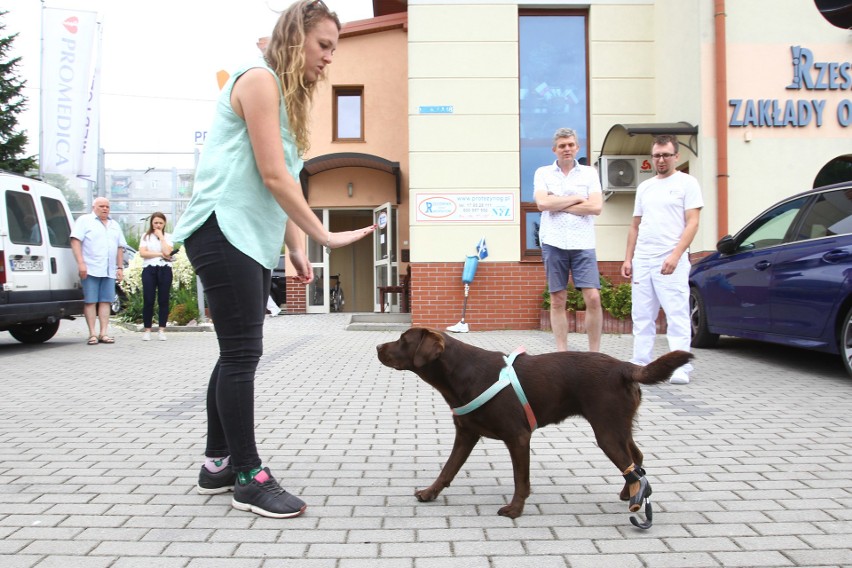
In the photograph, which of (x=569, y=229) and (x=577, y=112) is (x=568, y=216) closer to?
(x=569, y=229)

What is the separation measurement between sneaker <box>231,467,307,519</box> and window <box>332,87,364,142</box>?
13828mm

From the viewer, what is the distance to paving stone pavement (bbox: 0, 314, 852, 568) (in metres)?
2.50

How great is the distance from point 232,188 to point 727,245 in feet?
18.9

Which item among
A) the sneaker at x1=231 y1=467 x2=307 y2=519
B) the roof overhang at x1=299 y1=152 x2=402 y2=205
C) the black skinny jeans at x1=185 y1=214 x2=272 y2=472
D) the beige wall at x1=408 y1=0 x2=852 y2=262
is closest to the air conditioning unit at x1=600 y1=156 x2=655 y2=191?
the beige wall at x1=408 y1=0 x2=852 y2=262

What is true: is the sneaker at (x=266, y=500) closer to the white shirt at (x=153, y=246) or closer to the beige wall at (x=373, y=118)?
the white shirt at (x=153, y=246)

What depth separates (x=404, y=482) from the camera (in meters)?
3.37

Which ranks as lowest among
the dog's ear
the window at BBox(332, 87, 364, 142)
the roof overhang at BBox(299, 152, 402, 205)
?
the dog's ear

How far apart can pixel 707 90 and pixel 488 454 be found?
7657 millimetres

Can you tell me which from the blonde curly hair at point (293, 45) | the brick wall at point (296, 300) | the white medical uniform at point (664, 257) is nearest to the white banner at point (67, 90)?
the brick wall at point (296, 300)

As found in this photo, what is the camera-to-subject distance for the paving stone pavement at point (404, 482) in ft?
8.20

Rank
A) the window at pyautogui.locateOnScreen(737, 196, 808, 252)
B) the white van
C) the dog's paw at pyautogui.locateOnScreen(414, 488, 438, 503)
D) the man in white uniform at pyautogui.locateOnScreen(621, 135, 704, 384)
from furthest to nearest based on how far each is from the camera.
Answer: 1. the white van
2. the window at pyautogui.locateOnScreen(737, 196, 808, 252)
3. the man in white uniform at pyautogui.locateOnScreen(621, 135, 704, 384)
4. the dog's paw at pyautogui.locateOnScreen(414, 488, 438, 503)

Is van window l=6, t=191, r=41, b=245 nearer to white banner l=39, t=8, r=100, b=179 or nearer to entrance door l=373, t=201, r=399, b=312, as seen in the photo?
white banner l=39, t=8, r=100, b=179

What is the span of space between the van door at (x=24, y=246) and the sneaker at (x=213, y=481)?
22.5 feet

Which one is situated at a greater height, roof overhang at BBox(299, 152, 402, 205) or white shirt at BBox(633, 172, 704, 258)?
roof overhang at BBox(299, 152, 402, 205)
